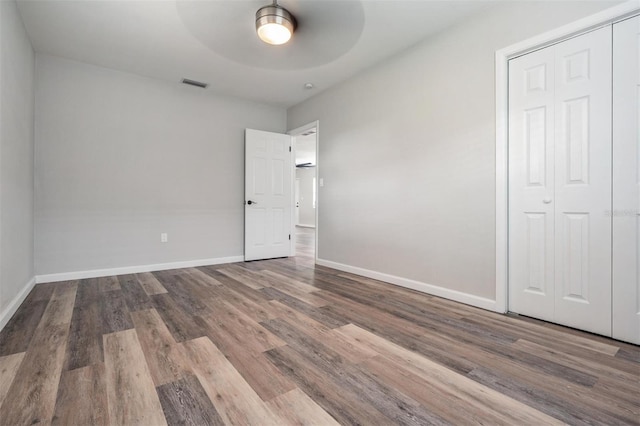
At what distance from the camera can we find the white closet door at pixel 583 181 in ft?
6.33

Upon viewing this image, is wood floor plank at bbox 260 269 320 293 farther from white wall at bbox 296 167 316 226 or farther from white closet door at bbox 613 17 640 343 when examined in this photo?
white wall at bbox 296 167 316 226

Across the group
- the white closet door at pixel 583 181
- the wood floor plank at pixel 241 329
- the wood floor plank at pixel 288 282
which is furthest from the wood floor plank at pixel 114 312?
the white closet door at pixel 583 181

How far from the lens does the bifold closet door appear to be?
1.95 metres

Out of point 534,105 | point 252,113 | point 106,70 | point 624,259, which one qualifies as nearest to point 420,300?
point 624,259

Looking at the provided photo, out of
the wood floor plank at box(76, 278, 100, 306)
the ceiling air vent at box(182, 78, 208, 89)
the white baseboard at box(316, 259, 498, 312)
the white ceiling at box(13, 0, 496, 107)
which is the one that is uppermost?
the ceiling air vent at box(182, 78, 208, 89)

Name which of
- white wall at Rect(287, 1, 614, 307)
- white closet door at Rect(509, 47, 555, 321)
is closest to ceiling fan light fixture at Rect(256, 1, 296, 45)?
white wall at Rect(287, 1, 614, 307)

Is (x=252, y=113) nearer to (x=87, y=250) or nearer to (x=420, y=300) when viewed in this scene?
(x=87, y=250)

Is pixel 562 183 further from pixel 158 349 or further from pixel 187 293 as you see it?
pixel 187 293

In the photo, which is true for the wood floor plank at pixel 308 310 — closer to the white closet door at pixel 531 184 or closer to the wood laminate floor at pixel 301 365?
the wood laminate floor at pixel 301 365

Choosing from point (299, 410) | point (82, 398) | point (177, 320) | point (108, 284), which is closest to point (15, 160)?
point (108, 284)

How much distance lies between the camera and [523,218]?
2.31 m

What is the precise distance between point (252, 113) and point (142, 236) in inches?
96.2

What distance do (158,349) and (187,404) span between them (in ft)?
2.06

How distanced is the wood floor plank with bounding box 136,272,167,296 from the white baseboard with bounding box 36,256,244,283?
0.14 meters
